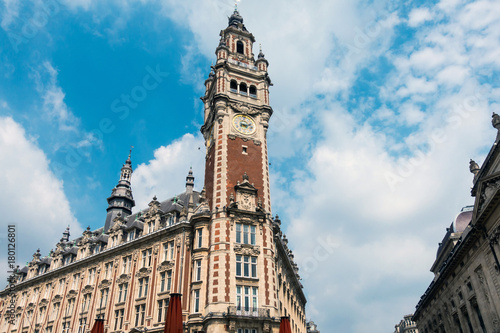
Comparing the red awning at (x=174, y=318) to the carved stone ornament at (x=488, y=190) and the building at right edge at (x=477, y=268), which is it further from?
A: the carved stone ornament at (x=488, y=190)

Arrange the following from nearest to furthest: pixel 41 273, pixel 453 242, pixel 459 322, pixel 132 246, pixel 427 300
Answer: pixel 132 246
pixel 459 322
pixel 453 242
pixel 41 273
pixel 427 300

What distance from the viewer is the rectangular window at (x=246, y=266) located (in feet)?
153

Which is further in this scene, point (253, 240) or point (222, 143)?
point (222, 143)

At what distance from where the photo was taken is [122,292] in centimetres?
5516

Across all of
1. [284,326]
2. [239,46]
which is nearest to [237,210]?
[284,326]

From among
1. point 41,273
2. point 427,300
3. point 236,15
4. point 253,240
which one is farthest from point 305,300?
point 236,15

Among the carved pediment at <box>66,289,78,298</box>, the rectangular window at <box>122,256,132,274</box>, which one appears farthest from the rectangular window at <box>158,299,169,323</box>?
the carved pediment at <box>66,289,78,298</box>

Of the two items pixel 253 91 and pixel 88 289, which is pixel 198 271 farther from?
pixel 253 91

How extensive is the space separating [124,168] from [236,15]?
139 ft

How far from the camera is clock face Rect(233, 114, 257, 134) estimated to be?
58369mm

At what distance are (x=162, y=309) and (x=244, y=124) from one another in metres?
29.1

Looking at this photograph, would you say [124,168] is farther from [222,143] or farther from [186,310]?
[186,310]

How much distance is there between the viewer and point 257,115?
60.8 metres

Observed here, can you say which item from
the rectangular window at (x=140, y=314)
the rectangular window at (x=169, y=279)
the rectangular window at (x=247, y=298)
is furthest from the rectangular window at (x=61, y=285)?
the rectangular window at (x=247, y=298)
